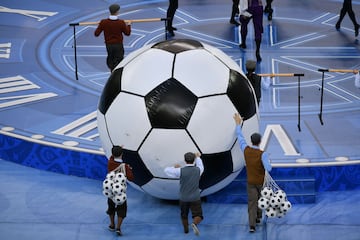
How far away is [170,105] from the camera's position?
36.0 feet

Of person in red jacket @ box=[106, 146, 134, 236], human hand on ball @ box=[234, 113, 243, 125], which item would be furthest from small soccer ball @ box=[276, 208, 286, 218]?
person in red jacket @ box=[106, 146, 134, 236]

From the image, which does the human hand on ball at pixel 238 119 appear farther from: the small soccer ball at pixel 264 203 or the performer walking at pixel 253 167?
the small soccer ball at pixel 264 203

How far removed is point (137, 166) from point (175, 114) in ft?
2.91

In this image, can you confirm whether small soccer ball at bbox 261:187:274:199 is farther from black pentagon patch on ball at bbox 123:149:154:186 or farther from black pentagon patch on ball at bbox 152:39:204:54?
black pentagon patch on ball at bbox 152:39:204:54

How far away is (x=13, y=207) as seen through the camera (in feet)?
39.3

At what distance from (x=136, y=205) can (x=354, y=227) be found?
120 inches

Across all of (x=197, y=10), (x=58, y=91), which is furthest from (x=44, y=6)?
(x=58, y=91)

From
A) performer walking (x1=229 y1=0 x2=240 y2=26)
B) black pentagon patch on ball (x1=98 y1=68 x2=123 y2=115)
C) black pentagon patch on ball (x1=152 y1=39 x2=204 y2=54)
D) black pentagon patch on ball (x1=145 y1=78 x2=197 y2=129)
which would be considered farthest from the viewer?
performer walking (x1=229 y1=0 x2=240 y2=26)

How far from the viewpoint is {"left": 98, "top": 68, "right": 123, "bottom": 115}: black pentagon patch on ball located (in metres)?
11.4

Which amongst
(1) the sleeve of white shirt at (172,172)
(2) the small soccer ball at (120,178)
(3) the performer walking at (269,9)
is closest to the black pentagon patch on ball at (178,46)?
(1) the sleeve of white shirt at (172,172)

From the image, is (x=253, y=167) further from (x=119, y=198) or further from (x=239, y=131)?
(x=119, y=198)

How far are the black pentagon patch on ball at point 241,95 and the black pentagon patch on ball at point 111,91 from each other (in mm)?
1508

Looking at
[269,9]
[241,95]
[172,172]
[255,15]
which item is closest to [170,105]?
[172,172]

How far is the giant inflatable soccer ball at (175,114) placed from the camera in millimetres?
10891
